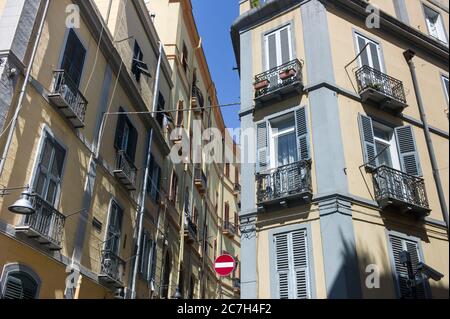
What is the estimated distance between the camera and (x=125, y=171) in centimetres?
1733

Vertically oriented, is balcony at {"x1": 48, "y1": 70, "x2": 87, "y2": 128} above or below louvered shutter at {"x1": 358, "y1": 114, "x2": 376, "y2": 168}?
above

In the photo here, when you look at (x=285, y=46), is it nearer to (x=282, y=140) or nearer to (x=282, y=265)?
(x=282, y=140)

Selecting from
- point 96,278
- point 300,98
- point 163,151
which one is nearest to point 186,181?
point 163,151

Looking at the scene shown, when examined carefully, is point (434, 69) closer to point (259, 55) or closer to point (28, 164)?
point (259, 55)

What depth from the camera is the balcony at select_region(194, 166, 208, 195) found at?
1114 inches

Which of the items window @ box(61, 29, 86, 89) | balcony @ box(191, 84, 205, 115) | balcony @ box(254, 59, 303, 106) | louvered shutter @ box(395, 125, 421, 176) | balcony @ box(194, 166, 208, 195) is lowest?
louvered shutter @ box(395, 125, 421, 176)

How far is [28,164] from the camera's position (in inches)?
452

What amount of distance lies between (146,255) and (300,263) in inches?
375

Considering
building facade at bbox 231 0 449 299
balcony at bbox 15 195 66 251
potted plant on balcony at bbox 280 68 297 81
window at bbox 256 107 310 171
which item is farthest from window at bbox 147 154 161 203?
potted plant on balcony at bbox 280 68 297 81

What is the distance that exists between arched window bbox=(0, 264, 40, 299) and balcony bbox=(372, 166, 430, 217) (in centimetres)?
922

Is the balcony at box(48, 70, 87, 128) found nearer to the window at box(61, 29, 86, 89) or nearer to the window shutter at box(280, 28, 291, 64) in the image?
the window at box(61, 29, 86, 89)

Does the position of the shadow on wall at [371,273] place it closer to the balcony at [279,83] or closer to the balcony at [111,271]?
the balcony at [279,83]

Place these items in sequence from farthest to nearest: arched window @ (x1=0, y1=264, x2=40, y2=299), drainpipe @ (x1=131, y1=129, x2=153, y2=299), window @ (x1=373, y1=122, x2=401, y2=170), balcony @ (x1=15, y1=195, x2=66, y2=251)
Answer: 1. drainpipe @ (x1=131, y1=129, x2=153, y2=299)
2. window @ (x1=373, y1=122, x2=401, y2=170)
3. balcony @ (x1=15, y1=195, x2=66, y2=251)
4. arched window @ (x1=0, y1=264, x2=40, y2=299)

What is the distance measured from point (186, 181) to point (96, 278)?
40.2 ft
